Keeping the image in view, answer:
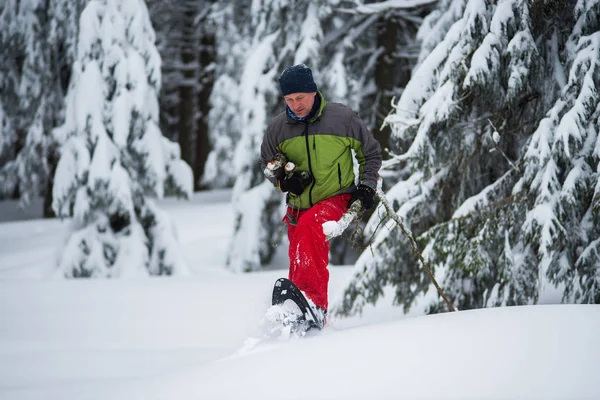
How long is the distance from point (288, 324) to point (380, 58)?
644cm

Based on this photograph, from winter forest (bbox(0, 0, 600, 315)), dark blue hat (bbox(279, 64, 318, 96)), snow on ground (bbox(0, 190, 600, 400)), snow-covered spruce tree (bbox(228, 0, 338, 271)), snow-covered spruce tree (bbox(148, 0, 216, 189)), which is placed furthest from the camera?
snow-covered spruce tree (bbox(148, 0, 216, 189))

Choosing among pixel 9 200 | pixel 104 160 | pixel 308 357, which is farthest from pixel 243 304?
pixel 9 200

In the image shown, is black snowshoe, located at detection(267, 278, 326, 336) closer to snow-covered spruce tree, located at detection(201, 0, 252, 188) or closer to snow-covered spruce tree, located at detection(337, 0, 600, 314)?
snow-covered spruce tree, located at detection(337, 0, 600, 314)

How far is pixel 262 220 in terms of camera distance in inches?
413

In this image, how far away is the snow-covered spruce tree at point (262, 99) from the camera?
882 cm

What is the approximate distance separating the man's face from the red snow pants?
0.65 m

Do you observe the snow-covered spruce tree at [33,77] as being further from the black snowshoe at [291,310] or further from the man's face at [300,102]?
the black snowshoe at [291,310]

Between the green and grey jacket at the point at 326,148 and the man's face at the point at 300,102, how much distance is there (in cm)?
7

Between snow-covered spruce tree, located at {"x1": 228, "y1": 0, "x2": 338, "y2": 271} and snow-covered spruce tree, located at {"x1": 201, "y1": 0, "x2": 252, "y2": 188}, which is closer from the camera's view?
snow-covered spruce tree, located at {"x1": 228, "y1": 0, "x2": 338, "y2": 271}

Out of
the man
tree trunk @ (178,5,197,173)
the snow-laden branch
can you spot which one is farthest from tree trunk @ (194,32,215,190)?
the man

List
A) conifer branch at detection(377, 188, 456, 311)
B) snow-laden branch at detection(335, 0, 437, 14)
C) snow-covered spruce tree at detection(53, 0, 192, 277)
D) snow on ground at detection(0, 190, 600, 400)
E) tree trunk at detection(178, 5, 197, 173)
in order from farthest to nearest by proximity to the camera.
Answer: tree trunk at detection(178, 5, 197, 173) < snow-covered spruce tree at detection(53, 0, 192, 277) < snow-laden branch at detection(335, 0, 437, 14) < conifer branch at detection(377, 188, 456, 311) < snow on ground at detection(0, 190, 600, 400)

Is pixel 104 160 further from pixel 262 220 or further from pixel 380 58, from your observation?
pixel 380 58

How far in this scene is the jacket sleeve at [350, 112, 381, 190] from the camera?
391 cm

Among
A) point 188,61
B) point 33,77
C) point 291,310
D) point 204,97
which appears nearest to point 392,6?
point 291,310
